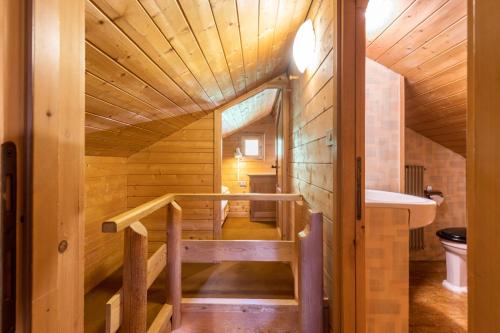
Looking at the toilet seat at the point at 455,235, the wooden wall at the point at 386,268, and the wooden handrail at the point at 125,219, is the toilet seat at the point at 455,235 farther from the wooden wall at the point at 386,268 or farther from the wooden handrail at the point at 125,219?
the wooden handrail at the point at 125,219

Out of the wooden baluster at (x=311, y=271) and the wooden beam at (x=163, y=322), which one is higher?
the wooden baluster at (x=311, y=271)

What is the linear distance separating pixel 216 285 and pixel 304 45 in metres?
2.04

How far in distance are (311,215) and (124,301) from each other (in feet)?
3.08

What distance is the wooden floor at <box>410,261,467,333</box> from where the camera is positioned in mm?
1659

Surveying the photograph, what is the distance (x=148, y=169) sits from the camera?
9.32 feet

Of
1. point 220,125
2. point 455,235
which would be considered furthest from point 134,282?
point 455,235

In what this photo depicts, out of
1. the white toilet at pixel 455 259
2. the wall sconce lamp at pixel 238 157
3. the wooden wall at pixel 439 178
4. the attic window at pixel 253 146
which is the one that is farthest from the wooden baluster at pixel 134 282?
the attic window at pixel 253 146

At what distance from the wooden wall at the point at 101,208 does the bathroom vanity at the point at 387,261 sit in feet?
6.92

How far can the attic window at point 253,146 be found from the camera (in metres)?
5.45

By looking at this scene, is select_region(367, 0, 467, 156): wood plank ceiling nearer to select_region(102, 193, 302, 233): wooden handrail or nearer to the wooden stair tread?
select_region(102, 193, 302, 233): wooden handrail

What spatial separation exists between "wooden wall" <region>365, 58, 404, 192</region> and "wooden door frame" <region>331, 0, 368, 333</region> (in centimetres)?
85

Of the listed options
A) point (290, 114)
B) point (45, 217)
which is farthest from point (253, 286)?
point (45, 217)

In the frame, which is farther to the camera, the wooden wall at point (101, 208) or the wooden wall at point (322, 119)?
the wooden wall at point (101, 208)

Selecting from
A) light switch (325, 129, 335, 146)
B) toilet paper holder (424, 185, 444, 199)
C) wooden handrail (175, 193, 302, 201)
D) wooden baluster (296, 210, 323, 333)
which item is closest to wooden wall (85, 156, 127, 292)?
wooden handrail (175, 193, 302, 201)
